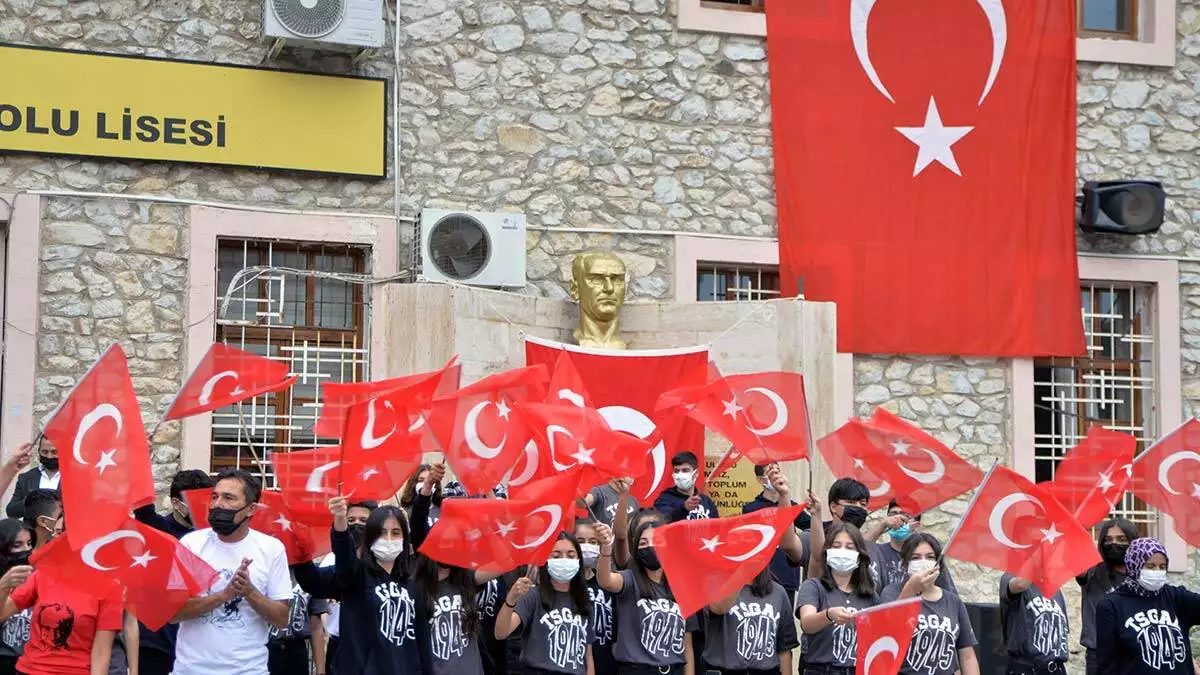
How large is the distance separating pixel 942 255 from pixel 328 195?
4.63 m

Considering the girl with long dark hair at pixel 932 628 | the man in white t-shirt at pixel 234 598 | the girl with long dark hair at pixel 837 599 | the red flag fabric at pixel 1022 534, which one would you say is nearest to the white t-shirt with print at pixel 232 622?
the man in white t-shirt at pixel 234 598

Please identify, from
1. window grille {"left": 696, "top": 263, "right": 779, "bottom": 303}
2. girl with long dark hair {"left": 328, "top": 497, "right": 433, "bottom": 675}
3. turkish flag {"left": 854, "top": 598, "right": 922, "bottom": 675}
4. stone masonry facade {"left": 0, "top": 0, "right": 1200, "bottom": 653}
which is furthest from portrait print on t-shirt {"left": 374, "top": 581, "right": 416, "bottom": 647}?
window grille {"left": 696, "top": 263, "right": 779, "bottom": 303}

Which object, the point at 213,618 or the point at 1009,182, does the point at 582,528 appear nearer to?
the point at 213,618

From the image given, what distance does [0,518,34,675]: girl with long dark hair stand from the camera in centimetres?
766

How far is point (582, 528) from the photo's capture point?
9203mm

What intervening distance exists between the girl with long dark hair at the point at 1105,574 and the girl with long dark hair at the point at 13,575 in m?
5.24

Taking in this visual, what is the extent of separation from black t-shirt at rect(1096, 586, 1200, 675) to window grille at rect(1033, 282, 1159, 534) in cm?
539

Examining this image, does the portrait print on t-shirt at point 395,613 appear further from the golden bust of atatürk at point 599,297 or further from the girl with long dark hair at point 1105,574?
the golden bust of atatürk at point 599,297

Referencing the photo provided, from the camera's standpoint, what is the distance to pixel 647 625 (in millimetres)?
8945

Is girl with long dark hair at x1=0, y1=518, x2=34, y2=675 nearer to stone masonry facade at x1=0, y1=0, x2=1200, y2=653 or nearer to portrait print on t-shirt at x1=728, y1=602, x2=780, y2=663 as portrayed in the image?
portrait print on t-shirt at x1=728, y1=602, x2=780, y2=663

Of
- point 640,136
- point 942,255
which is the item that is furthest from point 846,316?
point 640,136

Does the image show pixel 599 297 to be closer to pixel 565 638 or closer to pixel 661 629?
pixel 661 629

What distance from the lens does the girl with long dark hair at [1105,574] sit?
969cm

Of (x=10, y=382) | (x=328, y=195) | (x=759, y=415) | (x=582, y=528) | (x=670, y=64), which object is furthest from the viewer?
(x=670, y=64)
